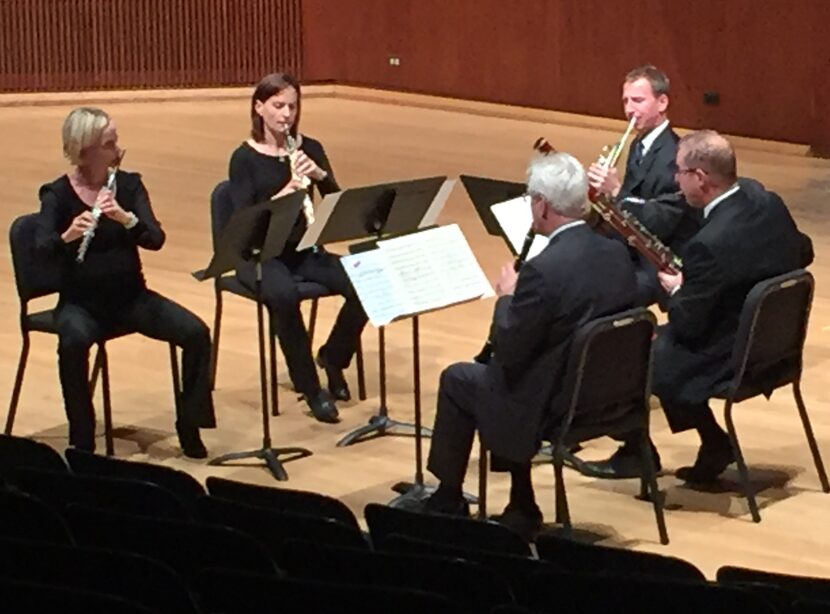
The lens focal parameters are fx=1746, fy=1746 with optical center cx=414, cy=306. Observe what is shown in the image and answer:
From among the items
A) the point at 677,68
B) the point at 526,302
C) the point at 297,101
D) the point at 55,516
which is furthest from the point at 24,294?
the point at 677,68

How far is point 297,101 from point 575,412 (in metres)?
2.12

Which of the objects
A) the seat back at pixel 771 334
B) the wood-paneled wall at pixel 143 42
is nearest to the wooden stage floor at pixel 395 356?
the seat back at pixel 771 334

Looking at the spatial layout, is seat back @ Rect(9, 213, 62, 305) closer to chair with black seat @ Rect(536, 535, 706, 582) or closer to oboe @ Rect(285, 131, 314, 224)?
oboe @ Rect(285, 131, 314, 224)

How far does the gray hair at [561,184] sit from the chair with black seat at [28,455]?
1.64 meters

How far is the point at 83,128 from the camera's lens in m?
6.11

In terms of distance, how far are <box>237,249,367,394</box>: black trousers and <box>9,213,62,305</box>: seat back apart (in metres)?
0.78

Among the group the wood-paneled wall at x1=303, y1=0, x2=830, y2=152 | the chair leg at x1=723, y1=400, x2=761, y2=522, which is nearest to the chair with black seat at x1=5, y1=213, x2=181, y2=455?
the chair leg at x1=723, y1=400, x2=761, y2=522

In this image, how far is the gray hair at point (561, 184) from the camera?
17.3 feet

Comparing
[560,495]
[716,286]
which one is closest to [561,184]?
[716,286]

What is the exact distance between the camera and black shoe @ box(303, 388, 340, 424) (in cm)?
675

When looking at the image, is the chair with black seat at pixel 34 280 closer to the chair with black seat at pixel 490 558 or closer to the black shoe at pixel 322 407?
the black shoe at pixel 322 407

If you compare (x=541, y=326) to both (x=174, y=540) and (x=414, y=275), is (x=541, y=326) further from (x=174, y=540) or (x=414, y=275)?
(x=174, y=540)

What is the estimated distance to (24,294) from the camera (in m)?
6.32

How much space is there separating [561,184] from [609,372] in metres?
0.59
